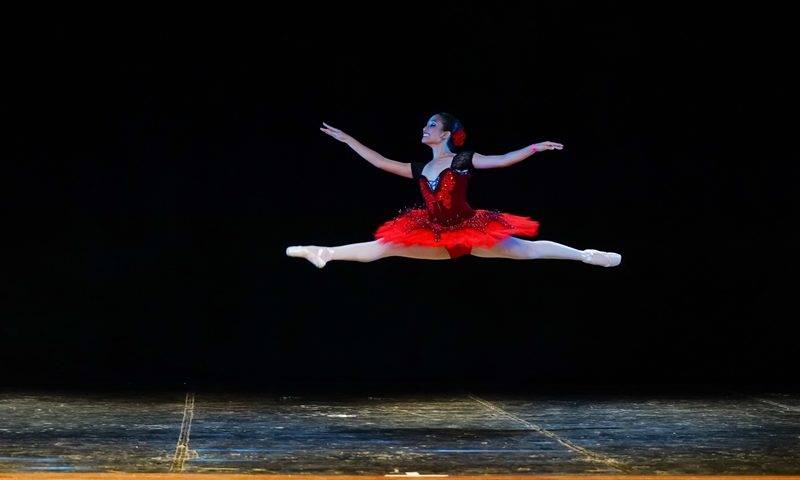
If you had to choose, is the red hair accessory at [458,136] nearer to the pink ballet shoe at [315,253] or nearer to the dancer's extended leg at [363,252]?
the dancer's extended leg at [363,252]

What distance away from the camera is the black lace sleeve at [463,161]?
5.13 m

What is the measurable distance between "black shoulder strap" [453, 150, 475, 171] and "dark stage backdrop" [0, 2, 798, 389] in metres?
1.51

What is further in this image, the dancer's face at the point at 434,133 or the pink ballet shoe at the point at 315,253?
the dancer's face at the point at 434,133

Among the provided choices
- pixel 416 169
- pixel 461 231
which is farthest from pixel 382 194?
pixel 461 231

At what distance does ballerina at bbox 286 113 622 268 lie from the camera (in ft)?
16.3

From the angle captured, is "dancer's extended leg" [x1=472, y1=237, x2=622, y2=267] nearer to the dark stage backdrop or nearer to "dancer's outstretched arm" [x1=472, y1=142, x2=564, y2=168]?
"dancer's outstretched arm" [x1=472, y1=142, x2=564, y2=168]

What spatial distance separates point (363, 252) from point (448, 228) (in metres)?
0.39

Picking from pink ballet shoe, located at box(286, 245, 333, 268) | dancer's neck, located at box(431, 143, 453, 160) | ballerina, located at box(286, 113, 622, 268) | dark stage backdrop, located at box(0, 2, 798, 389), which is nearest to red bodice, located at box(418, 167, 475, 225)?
ballerina, located at box(286, 113, 622, 268)

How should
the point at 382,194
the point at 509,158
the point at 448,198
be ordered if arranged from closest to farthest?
the point at 509,158 → the point at 448,198 → the point at 382,194

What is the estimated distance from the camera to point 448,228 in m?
4.99

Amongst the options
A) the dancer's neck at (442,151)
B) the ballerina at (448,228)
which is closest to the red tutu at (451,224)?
the ballerina at (448,228)

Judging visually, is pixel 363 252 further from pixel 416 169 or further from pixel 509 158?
pixel 509 158

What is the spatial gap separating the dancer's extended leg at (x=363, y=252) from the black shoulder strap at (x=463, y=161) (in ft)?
1.24

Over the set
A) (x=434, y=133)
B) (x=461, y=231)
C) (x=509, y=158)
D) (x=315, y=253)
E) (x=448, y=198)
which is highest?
(x=434, y=133)
